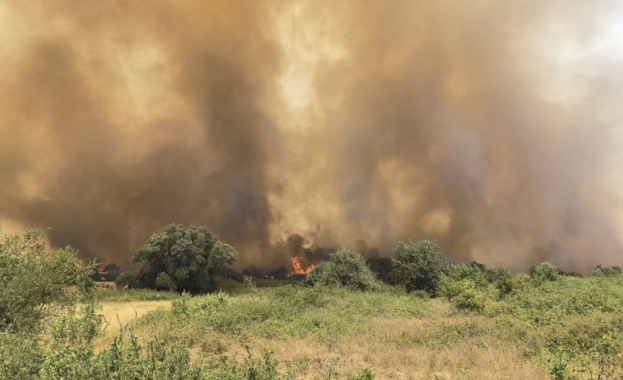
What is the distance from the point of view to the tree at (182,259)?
6059 centimetres

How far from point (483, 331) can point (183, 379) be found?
55.3 feet

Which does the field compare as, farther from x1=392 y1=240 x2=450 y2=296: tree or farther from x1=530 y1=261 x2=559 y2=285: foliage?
x1=530 y1=261 x2=559 y2=285: foliage

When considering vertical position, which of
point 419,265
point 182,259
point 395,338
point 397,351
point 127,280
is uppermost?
point 182,259

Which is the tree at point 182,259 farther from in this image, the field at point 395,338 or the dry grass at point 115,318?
the field at point 395,338

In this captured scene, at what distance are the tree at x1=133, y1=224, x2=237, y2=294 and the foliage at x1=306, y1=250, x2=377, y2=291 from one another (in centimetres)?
2090

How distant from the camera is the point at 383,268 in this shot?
10819cm

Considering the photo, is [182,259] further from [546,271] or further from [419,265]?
[546,271]

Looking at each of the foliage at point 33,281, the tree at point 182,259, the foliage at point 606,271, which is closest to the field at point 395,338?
→ the foliage at point 33,281

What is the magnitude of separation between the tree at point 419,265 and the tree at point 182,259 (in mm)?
28024

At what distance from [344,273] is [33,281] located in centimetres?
3729

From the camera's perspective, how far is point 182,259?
2403 inches

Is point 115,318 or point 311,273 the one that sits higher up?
point 311,273

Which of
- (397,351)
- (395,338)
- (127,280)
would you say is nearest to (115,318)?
(395,338)

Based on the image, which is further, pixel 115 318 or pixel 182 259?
pixel 182 259
